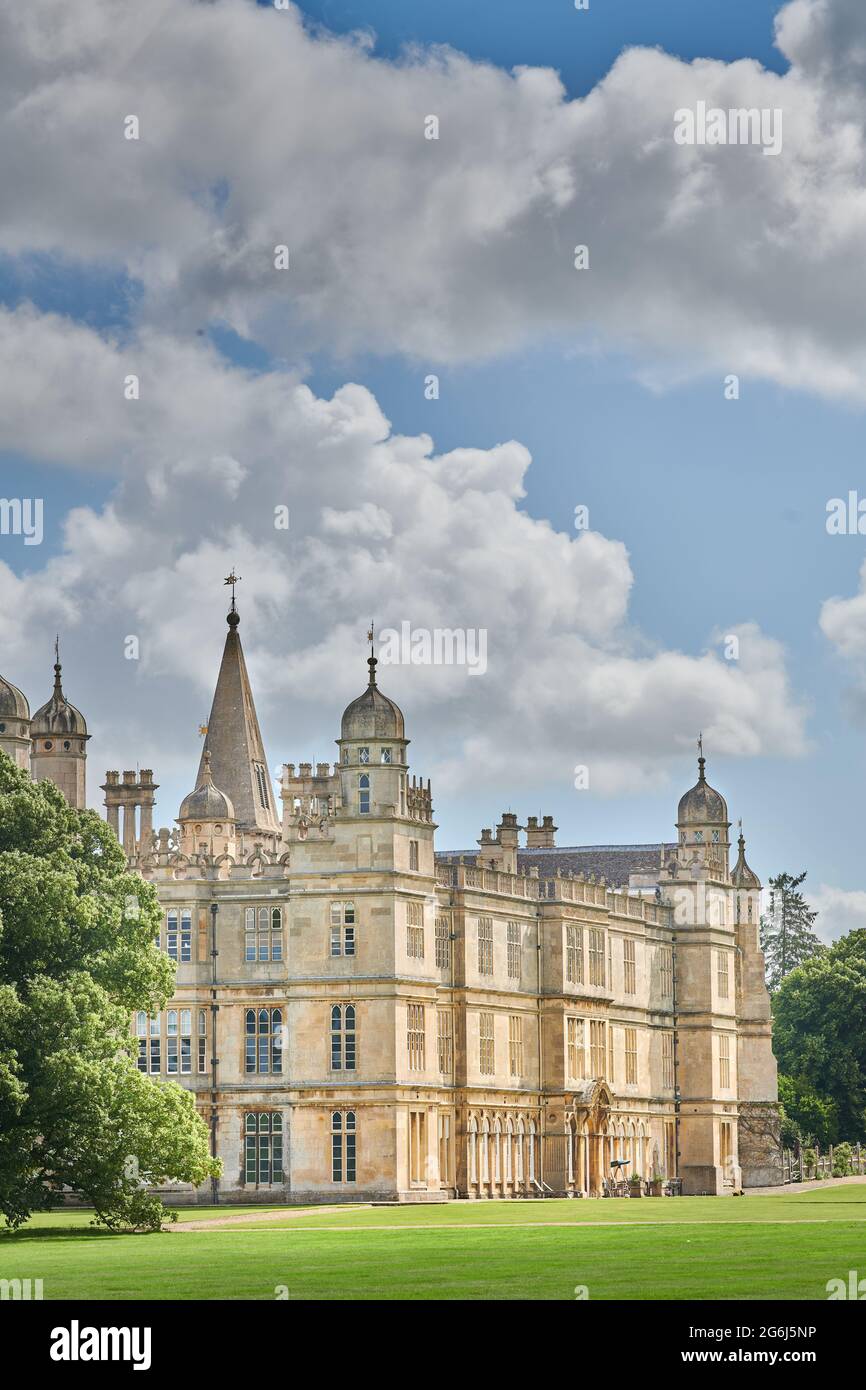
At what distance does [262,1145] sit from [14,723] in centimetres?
1549

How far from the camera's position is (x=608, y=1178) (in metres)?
93.9

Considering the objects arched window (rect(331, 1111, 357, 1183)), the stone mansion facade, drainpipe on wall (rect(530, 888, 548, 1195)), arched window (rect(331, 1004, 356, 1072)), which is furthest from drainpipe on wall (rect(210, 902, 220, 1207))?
drainpipe on wall (rect(530, 888, 548, 1195))

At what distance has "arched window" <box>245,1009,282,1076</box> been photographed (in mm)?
81812

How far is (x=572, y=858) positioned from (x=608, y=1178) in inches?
809

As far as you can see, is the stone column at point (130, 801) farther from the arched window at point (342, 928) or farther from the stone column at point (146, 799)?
the arched window at point (342, 928)

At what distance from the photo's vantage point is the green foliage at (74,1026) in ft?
188

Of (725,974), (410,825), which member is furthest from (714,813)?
(410,825)

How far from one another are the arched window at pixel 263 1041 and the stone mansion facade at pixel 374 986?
7 centimetres

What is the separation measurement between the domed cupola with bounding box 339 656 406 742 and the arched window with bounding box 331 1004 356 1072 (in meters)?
8.47

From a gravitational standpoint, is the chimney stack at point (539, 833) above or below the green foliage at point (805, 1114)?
above

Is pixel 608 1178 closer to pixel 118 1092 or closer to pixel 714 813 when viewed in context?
pixel 714 813

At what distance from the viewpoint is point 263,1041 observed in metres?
82.0

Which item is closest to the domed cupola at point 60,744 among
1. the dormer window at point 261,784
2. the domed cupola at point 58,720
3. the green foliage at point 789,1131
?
the domed cupola at point 58,720
